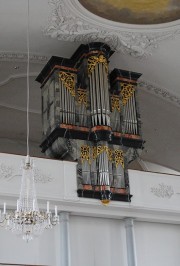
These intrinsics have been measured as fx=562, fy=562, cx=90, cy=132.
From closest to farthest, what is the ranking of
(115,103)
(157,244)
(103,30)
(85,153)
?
(85,153), (157,244), (103,30), (115,103)

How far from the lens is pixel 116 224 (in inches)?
484

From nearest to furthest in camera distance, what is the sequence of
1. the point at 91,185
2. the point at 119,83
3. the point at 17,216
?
the point at 17,216 < the point at 91,185 < the point at 119,83

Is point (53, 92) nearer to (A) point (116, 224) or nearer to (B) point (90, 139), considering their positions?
(B) point (90, 139)

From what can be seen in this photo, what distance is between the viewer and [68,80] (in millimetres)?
12727

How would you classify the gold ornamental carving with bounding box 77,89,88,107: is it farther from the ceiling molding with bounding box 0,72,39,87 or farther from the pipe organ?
the ceiling molding with bounding box 0,72,39,87

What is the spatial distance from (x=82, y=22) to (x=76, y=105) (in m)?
1.85

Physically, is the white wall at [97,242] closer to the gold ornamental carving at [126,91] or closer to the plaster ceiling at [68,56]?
the gold ornamental carving at [126,91]

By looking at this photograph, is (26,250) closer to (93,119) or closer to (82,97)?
(93,119)

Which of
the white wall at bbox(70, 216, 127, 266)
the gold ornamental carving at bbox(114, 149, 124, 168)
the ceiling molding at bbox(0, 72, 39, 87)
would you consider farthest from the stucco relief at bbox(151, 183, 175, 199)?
the ceiling molding at bbox(0, 72, 39, 87)

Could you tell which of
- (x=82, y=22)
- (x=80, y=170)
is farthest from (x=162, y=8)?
(x=80, y=170)

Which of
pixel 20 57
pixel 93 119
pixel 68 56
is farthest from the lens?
pixel 68 56

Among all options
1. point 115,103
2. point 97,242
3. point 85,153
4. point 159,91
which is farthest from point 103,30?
point 97,242

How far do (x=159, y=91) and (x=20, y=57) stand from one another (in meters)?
4.12

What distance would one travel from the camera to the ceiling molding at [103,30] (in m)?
12.2
